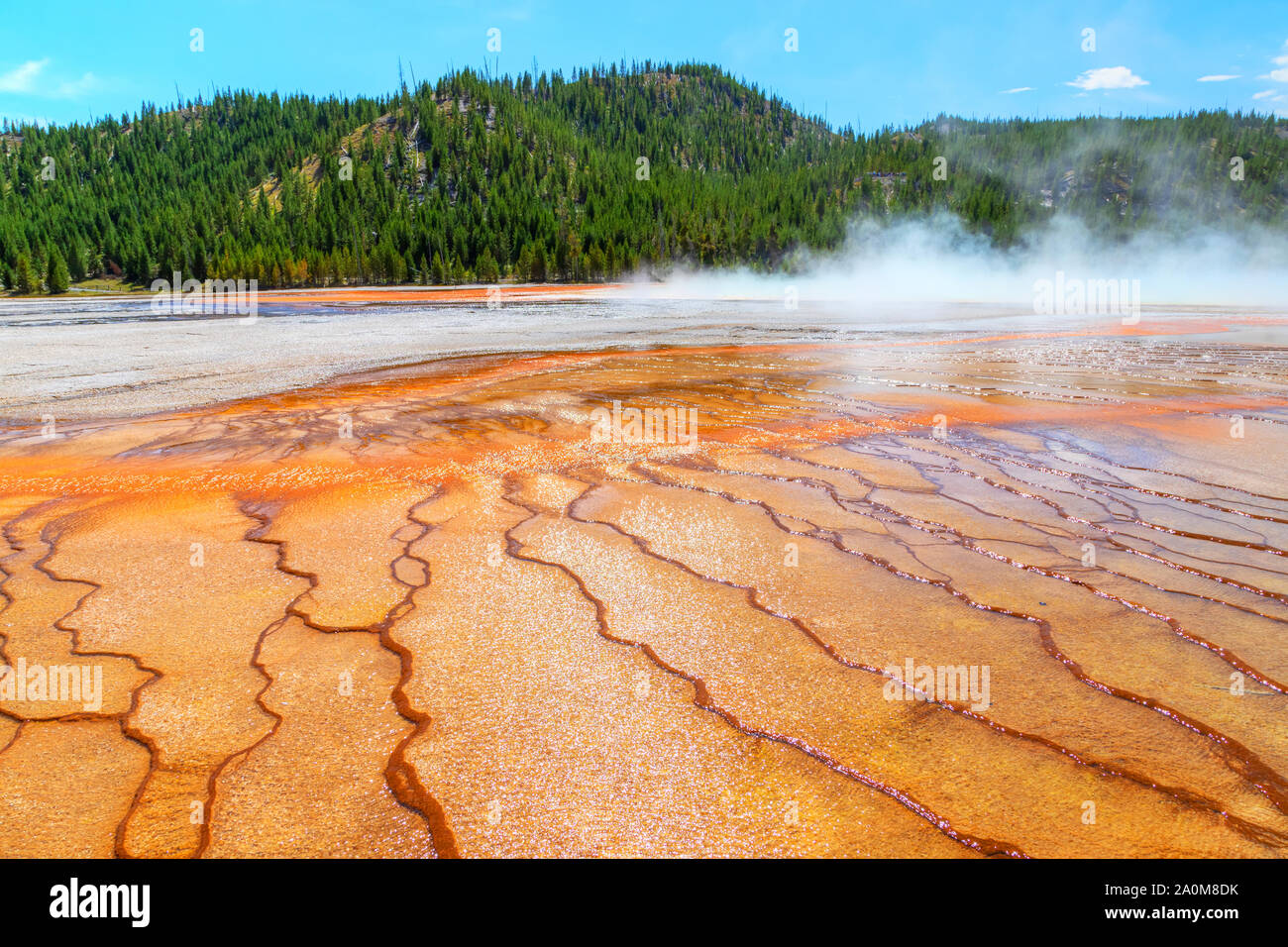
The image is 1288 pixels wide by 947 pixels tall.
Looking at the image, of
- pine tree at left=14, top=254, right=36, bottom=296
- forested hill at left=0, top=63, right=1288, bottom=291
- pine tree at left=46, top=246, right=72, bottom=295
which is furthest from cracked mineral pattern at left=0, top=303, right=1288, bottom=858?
pine tree at left=14, top=254, right=36, bottom=296

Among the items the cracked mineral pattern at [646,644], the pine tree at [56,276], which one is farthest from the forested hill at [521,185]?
the cracked mineral pattern at [646,644]

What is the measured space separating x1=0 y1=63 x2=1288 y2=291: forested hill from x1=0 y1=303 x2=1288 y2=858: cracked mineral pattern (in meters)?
71.0

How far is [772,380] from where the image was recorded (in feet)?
31.6

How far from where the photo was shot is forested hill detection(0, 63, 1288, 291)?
77.4 meters

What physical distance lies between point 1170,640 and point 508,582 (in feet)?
9.31

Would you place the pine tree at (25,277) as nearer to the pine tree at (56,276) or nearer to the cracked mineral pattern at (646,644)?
the pine tree at (56,276)

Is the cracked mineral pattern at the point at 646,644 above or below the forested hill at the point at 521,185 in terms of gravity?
below

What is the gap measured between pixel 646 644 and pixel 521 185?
343ft

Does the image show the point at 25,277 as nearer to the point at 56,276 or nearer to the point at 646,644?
the point at 56,276

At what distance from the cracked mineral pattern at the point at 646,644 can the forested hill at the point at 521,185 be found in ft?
233

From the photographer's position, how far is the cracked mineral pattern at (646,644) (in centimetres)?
195
